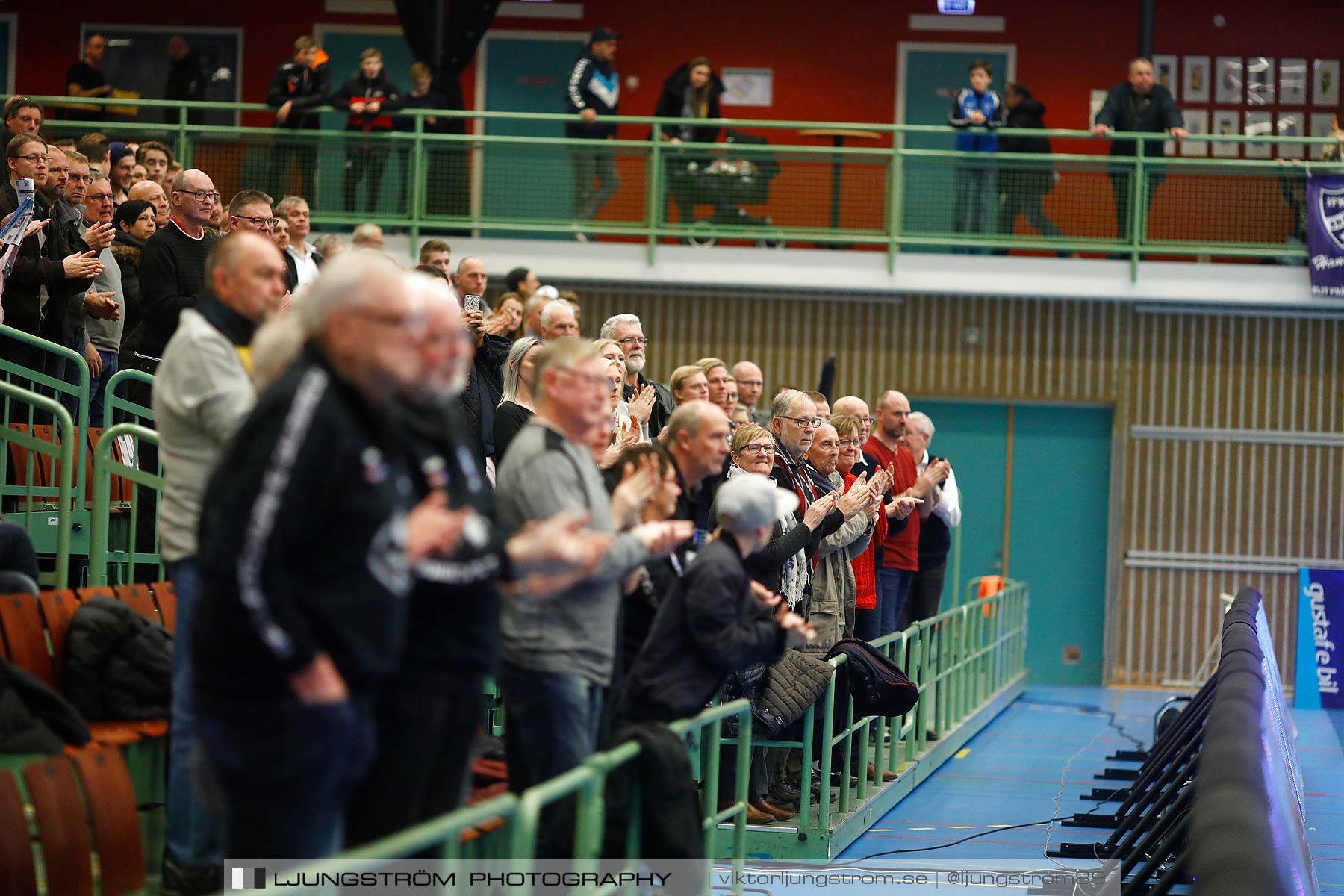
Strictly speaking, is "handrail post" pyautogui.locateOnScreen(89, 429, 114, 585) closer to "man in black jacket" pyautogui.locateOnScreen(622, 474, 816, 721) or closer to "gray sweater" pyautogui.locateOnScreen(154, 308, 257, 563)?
"gray sweater" pyautogui.locateOnScreen(154, 308, 257, 563)

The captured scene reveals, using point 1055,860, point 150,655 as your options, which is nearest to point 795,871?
point 1055,860

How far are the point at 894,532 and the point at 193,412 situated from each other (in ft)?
18.7

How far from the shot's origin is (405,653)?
2.84m

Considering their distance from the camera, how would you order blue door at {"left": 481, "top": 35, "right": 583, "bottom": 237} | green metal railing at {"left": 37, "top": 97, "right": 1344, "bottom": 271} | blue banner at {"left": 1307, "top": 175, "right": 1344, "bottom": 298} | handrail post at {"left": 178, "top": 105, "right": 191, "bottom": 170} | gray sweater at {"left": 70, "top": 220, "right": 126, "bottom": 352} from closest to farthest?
gray sweater at {"left": 70, "top": 220, "right": 126, "bottom": 352}
handrail post at {"left": 178, "top": 105, "right": 191, "bottom": 170}
green metal railing at {"left": 37, "top": 97, "right": 1344, "bottom": 271}
blue banner at {"left": 1307, "top": 175, "right": 1344, "bottom": 298}
blue door at {"left": 481, "top": 35, "right": 583, "bottom": 237}

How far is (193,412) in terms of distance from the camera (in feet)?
12.0

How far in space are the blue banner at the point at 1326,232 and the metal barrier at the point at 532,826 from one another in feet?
33.5

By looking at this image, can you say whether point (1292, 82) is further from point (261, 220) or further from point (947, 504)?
point (261, 220)

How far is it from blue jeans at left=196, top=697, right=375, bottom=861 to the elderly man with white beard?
0.13 m

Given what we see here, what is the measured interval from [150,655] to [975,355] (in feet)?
38.1

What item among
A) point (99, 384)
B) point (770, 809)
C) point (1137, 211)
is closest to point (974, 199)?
point (1137, 211)

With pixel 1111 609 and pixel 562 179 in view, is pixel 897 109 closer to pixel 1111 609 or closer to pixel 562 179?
pixel 562 179

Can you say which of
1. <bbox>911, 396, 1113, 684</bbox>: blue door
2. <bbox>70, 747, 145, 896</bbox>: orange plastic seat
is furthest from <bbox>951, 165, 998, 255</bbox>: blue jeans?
<bbox>70, 747, 145, 896</bbox>: orange plastic seat

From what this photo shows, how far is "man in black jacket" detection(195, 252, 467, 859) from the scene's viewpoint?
2.53 metres

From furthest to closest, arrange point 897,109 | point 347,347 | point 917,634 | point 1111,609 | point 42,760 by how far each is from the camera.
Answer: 1. point 897,109
2. point 1111,609
3. point 917,634
4. point 42,760
5. point 347,347
